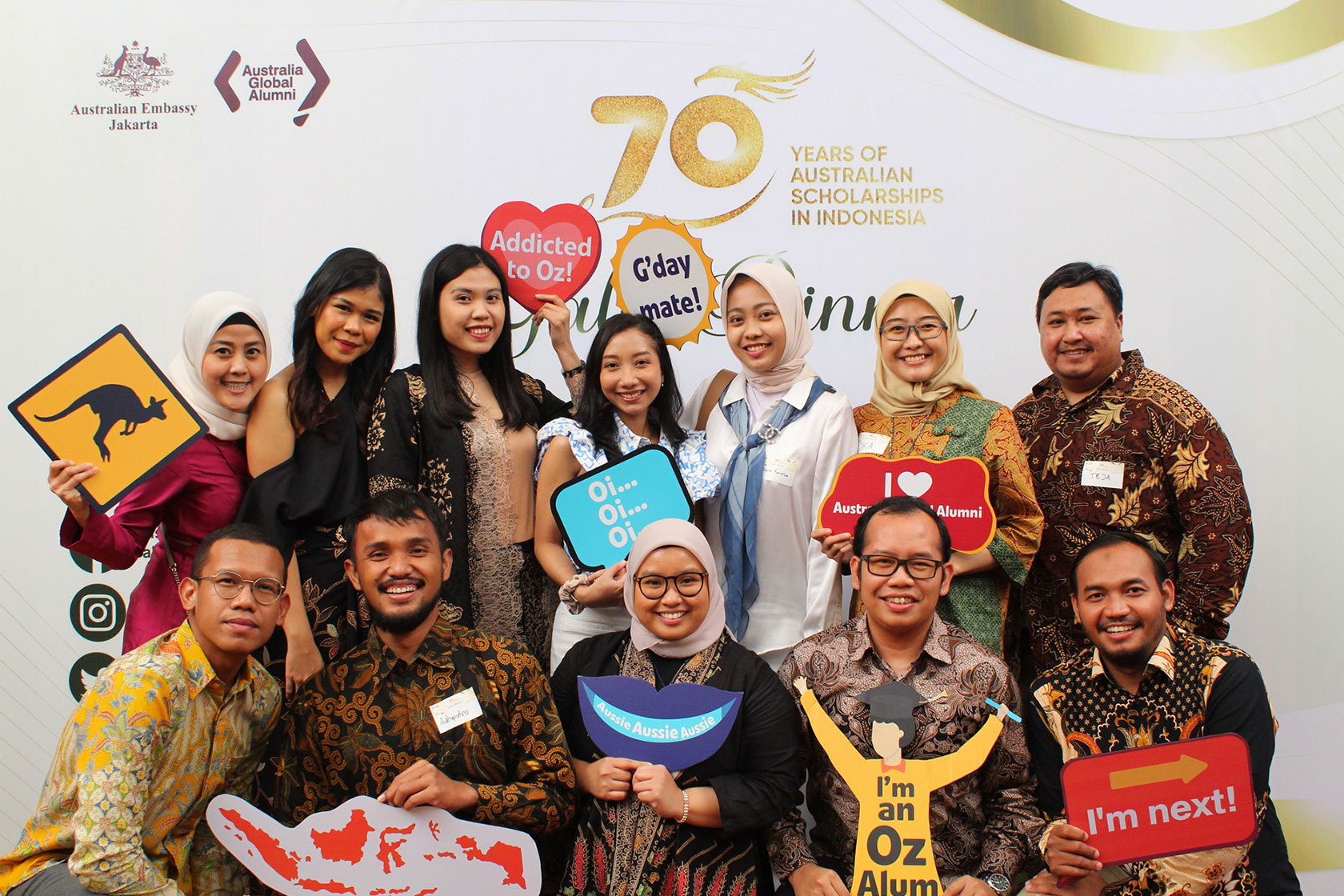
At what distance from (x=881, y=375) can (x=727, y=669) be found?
108 cm

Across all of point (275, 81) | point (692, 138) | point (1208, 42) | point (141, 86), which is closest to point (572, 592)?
point (692, 138)

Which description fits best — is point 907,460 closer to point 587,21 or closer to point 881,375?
point 881,375

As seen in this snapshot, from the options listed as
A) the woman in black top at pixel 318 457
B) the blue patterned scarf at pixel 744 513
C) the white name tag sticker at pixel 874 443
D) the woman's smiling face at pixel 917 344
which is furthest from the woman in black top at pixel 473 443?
the woman's smiling face at pixel 917 344

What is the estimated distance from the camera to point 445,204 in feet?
13.3

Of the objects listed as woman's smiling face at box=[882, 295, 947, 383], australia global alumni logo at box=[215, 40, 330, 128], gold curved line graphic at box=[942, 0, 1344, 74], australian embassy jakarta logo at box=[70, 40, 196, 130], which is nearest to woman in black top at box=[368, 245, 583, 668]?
woman's smiling face at box=[882, 295, 947, 383]

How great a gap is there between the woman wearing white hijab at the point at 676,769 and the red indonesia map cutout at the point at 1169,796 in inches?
27.8

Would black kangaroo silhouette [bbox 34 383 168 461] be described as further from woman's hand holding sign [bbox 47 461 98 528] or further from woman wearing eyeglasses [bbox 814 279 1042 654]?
woman wearing eyeglasses [bbox 814 279 1042 654]

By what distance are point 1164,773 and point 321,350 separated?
8.15 ft

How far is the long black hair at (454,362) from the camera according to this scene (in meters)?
3.05

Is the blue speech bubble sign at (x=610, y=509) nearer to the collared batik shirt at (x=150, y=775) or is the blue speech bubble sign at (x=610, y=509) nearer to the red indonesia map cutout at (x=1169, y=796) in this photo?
the collared batik shirt at (x=150, y=775)

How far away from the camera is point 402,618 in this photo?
256 cm

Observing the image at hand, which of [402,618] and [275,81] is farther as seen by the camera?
[275,81]

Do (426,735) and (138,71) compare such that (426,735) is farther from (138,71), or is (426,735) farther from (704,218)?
(138,71)

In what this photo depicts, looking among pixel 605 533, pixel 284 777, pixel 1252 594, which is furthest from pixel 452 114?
pixel 1252 594
